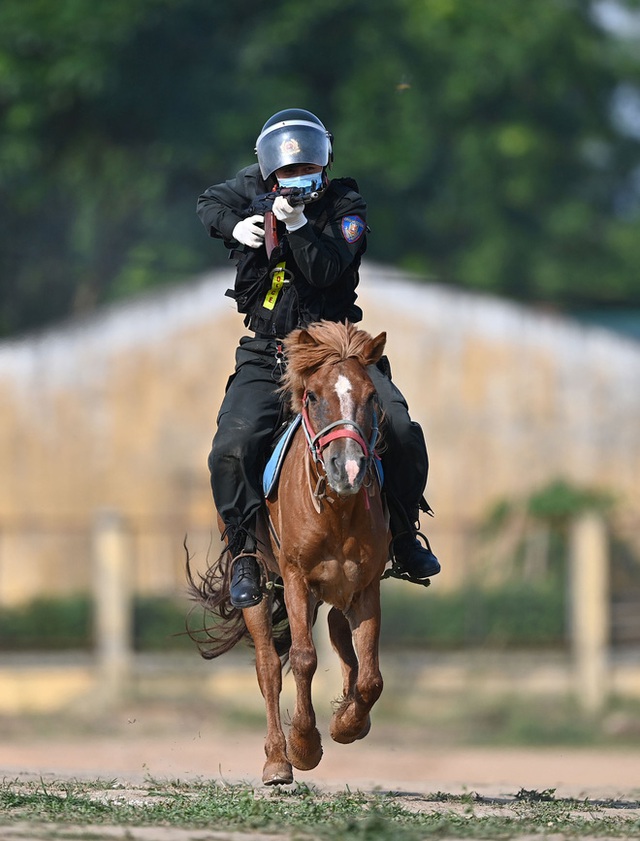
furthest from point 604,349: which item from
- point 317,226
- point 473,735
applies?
point 317,226

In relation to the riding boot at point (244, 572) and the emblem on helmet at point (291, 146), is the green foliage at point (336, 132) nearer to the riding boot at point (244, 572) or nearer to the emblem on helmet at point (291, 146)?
the riding boot at point (244, 572)

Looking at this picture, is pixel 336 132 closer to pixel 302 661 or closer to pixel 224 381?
pixel 224 381

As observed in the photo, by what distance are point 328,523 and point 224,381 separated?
16454 millimetres

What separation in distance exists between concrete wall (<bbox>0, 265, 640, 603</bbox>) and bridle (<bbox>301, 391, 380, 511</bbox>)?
16028mm

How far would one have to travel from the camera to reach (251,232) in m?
9.27

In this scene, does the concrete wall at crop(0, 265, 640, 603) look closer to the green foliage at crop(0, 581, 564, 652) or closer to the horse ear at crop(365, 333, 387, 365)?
the green foliage at crop(0, 581, 564, 652)

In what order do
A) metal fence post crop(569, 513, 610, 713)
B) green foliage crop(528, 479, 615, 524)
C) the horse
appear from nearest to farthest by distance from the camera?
the horse
metal fence post crop(569, 513, 610, 713)
green foliage crop(528, 479, 615, 524)

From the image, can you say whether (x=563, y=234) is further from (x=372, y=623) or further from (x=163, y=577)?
(x=372, y=623)

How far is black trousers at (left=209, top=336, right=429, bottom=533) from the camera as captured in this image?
9.34 metres

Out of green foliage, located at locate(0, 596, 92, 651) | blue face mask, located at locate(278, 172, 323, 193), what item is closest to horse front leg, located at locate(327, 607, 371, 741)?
blue face mask, located at locate(278, 172, 323, 193)

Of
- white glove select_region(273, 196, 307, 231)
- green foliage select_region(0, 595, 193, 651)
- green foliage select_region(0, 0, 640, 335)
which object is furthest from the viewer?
green foliage select_region(0, 0, 640, 335)

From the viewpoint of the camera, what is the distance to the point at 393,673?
69.5 ft

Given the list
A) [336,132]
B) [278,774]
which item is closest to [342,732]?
[278,774]

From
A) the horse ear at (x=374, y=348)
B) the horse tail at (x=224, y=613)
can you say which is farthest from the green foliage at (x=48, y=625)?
the horse ear at (x=374, y=348)
